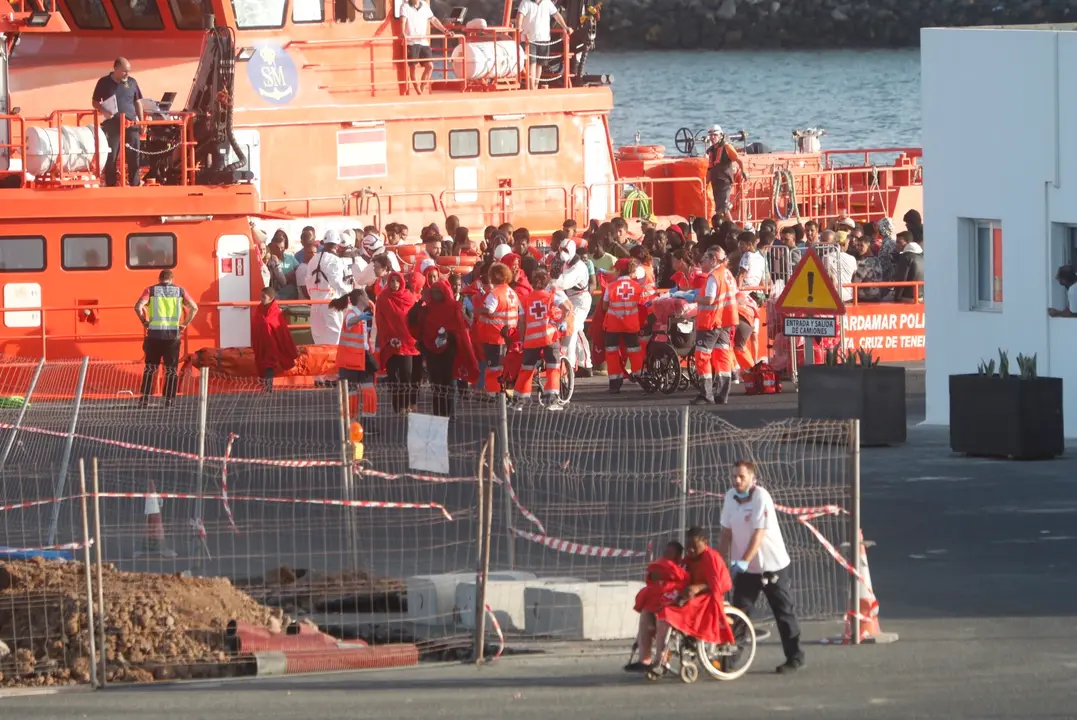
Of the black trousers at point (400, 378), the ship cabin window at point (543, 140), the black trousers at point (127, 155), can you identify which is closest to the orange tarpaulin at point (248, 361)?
the black trousers at point (400, 378)

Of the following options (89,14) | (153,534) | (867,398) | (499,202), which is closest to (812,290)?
(867,398)

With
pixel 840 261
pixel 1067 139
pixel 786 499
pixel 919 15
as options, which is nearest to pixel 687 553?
pixel 786 499

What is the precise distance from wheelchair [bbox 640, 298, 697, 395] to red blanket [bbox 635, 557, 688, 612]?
40.9ft

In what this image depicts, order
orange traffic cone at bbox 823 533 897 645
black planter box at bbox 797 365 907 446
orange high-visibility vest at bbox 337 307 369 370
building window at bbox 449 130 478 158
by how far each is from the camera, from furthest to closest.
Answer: building window at bbox 449 130 478 158 < orange high-visibility vest at bbox 337 307 369 370 < black planter box at bbox 797 365 907 446 < orange traffic cone at bbox 823 533 897 645

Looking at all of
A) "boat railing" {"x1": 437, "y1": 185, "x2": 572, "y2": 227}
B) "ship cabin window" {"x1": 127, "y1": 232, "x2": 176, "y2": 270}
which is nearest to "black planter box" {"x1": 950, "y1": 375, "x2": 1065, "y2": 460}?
"ship cabin window" {"x1": 127, "y1": 232, "x2": 176, "y2": 270}

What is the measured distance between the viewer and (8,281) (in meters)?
24.8

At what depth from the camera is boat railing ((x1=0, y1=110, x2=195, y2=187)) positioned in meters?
24.7

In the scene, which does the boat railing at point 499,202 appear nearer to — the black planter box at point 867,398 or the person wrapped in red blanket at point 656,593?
the black planter box at point 867,398

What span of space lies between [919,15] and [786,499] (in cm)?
11758

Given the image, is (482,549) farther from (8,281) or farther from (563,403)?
(8,281)

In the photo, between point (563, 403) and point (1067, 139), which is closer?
point (1067, 139)

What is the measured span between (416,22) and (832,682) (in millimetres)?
20252

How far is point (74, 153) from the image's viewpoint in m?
25.0

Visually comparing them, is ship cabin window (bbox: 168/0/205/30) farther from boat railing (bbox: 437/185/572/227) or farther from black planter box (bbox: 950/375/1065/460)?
black planter box (bbox: 950/375/1065/460)
